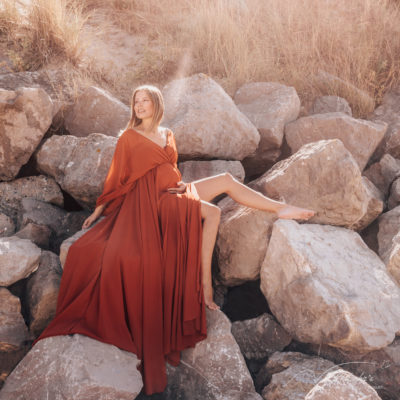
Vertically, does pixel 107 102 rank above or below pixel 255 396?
above

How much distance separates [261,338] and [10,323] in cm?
189

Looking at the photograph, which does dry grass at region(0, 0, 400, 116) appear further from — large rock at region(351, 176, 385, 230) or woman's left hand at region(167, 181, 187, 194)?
woman's left hand at region(167, 181, 187, 194)

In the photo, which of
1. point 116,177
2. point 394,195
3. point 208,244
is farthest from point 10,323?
point 394,195

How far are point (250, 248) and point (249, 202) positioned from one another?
1.24 ft

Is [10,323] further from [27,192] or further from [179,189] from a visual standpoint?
[179,189]

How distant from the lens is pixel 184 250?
3.27 meters

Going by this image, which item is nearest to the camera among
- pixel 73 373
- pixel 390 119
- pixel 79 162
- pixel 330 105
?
pixel 73 373

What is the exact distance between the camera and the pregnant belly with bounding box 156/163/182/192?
364cm

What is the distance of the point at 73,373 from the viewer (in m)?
2.55

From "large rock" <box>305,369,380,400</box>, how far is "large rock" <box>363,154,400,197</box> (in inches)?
108

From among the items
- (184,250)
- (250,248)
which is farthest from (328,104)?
(184,250)

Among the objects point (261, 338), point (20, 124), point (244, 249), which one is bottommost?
point (261, 338)

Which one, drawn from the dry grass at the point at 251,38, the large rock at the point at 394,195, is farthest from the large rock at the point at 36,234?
the large rock at the point at 394,195

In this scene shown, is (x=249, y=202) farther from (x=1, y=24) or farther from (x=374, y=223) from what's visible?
(x=1, y=24)
